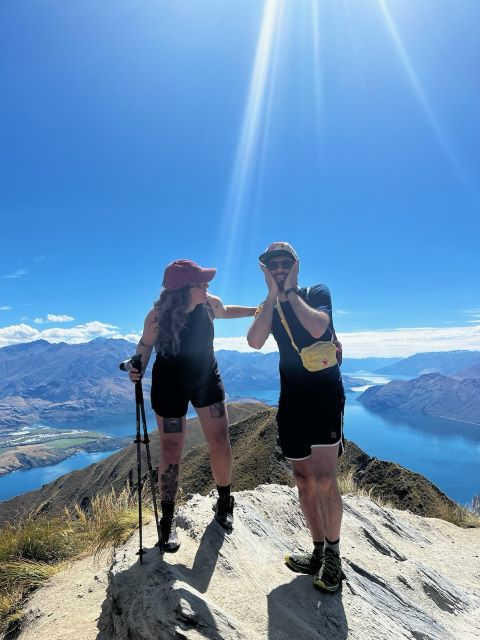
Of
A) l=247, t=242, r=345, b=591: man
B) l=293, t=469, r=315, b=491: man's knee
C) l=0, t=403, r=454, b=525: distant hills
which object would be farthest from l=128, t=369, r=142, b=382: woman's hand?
l=0, t=403, r=454, b=525: distant hills

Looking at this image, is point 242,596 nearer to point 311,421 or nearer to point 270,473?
point 311,421

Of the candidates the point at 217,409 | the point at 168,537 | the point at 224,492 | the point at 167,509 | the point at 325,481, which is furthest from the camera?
the point at 224,492

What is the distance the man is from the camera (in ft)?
12.7

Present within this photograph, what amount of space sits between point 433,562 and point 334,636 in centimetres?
478

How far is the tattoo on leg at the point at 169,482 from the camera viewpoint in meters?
4.31

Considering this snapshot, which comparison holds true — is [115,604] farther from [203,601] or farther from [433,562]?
[433,562]

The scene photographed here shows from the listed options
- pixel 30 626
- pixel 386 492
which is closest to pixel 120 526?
pixel 30 626

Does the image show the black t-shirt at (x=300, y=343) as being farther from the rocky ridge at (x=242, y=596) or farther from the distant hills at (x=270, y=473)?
the distant hills at (x=270, y=473)

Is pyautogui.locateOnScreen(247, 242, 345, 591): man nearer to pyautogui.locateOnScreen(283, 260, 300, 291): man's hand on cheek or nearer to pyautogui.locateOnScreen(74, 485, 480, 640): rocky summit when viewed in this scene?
pyautogui.locateOnScreen(283, 260, 300, 291): man's hand on cheek

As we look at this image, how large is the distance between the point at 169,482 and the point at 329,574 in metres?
1.82

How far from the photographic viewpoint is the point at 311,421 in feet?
12.7

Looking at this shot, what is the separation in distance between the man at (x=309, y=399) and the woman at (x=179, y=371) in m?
0.67

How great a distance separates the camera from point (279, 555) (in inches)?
187

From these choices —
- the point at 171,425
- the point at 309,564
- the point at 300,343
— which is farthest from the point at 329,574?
the point at 300,343
